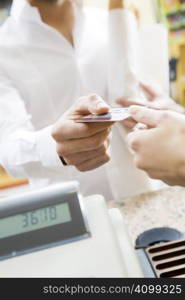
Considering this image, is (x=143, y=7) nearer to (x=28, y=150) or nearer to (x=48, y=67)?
(x=48, y=67)

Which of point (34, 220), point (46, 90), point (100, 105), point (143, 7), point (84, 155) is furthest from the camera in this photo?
point (143, 7)

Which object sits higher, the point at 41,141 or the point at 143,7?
the point at 143,7

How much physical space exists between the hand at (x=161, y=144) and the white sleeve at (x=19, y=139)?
0.60 feet

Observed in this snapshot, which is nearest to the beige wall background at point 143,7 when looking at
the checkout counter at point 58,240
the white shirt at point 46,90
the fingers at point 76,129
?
the white shirt at point 46,90

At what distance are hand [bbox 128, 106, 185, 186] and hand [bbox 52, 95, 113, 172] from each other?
0.18 feet

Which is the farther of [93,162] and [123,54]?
[123,54]

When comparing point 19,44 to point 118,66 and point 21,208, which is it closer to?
point 118,66

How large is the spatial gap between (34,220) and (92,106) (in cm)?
A: 18

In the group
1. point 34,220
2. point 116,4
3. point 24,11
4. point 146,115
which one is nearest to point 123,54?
point 116,4

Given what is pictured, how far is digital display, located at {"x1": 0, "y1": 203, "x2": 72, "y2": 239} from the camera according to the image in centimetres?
30

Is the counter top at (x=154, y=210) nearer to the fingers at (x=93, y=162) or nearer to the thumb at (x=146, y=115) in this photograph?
the fingers at (x=93, y=162)

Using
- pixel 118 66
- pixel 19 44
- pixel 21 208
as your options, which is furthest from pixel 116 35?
pixel 21 208

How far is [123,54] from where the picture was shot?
665 millimetres

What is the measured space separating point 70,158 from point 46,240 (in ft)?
0.78
